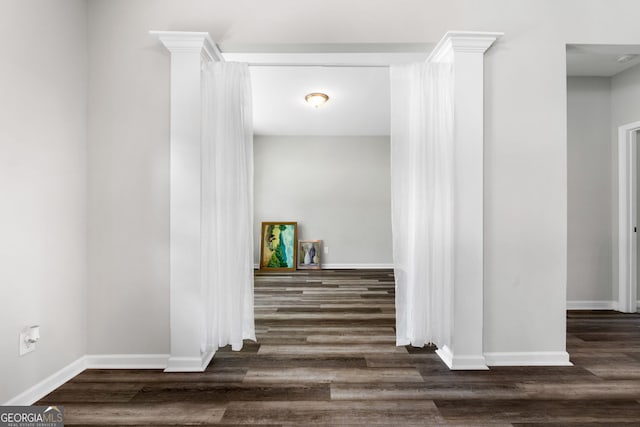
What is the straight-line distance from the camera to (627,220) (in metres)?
3.57

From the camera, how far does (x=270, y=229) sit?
6.39 meters

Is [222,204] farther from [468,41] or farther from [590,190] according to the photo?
[590,190]

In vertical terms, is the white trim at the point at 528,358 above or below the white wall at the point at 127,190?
below

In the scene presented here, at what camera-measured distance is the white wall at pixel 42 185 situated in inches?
67.7

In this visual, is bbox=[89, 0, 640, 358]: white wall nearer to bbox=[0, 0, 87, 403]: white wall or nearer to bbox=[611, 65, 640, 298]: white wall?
bbox=[0, 0, 87, 403]: white wall

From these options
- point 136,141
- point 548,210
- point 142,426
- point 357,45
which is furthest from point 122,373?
point 548,210

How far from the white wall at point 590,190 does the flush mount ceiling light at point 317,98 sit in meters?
2.79

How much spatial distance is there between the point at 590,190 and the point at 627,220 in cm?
45

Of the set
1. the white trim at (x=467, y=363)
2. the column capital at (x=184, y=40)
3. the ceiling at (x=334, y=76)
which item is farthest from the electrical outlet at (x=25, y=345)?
the white trim at (x=467, y=363)

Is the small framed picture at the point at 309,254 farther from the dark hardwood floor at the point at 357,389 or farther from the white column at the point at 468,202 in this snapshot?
the white column at the point at 468,202

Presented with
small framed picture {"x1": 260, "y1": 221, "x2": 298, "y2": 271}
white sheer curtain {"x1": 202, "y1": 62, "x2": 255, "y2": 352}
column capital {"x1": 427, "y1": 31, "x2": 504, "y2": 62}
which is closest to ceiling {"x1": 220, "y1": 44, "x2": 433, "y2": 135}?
column capital {"x1": 427, "y1": 31, "x2": 504, "y2": 62}

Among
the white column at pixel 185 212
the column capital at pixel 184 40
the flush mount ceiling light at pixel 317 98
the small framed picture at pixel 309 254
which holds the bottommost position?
the small framed picture at pixel 309 254

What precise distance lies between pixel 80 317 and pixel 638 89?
17.6ft
